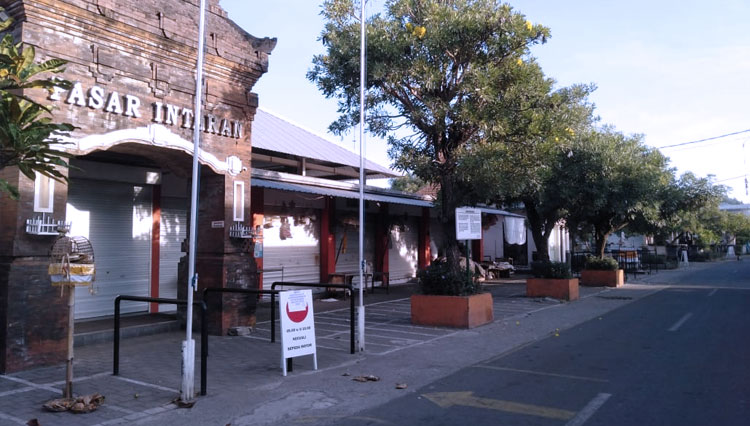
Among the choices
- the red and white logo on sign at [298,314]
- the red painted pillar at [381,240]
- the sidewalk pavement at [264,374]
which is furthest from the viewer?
the red painted pillar at [381,240]

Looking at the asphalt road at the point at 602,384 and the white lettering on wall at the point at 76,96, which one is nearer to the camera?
the asphalt road at the point at 602,384

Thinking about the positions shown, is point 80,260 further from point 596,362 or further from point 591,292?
point 591,292

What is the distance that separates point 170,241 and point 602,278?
16834 millimetres

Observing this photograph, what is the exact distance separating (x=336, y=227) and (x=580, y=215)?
9.80 meters

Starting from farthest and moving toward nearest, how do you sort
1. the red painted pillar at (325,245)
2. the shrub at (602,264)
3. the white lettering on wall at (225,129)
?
the shrub at (602,264) < the red painted pillar at (325,245) < the white lettering on wall at (225,129)

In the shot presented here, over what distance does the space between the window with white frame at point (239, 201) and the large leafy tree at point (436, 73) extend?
2811mm

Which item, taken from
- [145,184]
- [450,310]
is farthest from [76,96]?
[450,310]

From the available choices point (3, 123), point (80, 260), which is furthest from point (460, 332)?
point (3, 123)

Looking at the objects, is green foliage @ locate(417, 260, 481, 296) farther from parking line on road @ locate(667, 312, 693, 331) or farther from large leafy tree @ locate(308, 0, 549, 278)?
parking line on road @ locate(667, 312, 693, 331)

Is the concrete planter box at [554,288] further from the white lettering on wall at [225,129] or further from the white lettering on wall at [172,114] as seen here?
the white lettering on wall at [172,114]

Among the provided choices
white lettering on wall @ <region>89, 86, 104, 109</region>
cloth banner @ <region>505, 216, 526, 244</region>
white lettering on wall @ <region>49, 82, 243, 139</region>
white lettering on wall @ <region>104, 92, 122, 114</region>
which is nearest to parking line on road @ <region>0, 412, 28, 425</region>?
white lettering on wall @ <region>49, 82, 243, 139</region>

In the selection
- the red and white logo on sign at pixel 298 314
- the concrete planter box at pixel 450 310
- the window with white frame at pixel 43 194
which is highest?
the window with white frame at pixel 43 194

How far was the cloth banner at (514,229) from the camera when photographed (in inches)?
1081

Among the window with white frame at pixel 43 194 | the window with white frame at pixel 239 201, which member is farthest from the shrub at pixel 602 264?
the window with white frame at pixel 43 194
